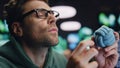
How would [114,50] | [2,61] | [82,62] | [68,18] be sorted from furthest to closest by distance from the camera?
[68,18]
[2,61]
[114,50]
[82,62]

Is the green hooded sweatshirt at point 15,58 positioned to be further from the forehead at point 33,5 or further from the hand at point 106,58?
the hand at point 106,58

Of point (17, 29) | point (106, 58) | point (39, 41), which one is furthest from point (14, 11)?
point (106, 58)

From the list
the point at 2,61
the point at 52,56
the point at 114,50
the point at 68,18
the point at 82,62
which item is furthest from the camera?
the point at 68,18

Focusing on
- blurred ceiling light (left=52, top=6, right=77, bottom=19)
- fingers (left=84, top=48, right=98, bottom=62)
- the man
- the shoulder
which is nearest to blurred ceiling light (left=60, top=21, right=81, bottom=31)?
blurred ceiling light (left=52, top=6, right=77, bottom=19)

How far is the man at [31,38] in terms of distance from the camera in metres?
1.42

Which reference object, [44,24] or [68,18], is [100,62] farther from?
[68,18]

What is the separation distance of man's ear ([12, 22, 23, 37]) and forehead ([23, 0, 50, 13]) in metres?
0.08

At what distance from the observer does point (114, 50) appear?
126cm

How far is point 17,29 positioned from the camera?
5.10 ft

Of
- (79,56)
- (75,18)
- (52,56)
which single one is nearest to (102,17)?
(75,18)

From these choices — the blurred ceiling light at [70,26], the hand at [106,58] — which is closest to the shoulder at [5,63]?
the hand at [106,58]

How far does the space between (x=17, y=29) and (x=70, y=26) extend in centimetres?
297

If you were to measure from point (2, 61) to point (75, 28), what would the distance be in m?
3.08

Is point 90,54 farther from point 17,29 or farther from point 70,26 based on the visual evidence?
point 70,26
